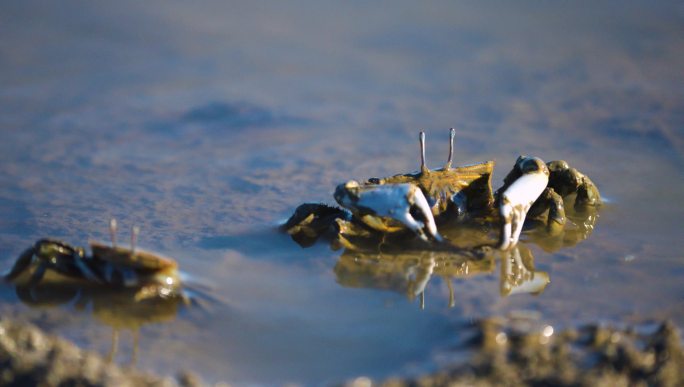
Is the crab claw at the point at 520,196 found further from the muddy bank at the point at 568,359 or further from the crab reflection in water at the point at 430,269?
the muddy bank at the point at 568,359

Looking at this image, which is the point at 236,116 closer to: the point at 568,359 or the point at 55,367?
the point at 55,367

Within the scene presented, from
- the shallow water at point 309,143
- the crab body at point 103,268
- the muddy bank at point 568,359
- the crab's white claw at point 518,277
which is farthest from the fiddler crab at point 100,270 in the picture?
the crab's white claw at point 518,277

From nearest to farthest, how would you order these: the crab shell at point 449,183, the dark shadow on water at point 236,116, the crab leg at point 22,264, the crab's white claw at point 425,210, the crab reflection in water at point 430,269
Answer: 1. the crab leg at point 22,264
2. the crab reflection in water at point 430,269
3. the crab's white claw at point 425,210
4. the crab shell at point 449,183
5. the dark shadow on water at point 236,116

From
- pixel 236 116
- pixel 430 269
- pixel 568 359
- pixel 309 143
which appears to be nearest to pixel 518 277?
pixel 430 269

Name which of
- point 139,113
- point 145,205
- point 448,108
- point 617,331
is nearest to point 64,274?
point 145,205

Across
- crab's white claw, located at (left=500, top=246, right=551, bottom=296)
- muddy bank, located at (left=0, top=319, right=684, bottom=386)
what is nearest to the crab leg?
muddy bank, located at (left=0, top=319, right=684, bottom=386)

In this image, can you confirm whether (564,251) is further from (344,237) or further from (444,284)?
(344,237)

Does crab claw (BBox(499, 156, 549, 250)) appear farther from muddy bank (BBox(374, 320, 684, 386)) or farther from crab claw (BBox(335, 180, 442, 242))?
muddy bank (BBox(374, 320, 684, 386))
